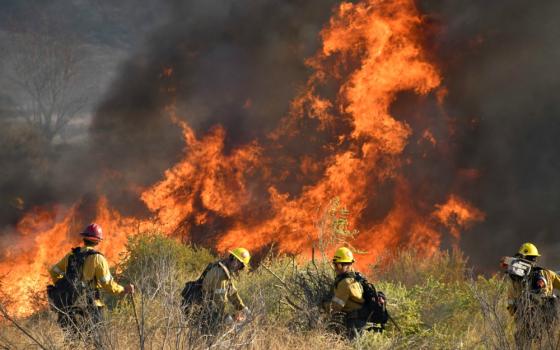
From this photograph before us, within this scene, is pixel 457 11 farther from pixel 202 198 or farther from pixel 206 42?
pixel 202 198

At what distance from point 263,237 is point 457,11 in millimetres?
7181

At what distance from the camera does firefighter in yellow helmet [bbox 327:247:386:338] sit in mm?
7645

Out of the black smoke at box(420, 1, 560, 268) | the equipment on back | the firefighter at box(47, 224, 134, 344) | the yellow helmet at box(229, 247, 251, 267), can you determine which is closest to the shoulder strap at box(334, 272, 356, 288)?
the yellow helmet at box(229, 247, 251, 267)

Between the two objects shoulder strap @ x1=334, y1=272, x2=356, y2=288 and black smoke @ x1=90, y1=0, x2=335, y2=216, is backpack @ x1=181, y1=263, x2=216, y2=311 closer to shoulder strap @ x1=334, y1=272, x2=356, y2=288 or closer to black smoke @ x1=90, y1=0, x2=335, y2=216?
shoulder strap @ x1=334, y1=272, x2=356, y2=288

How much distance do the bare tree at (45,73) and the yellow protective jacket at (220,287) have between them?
98.8 feet

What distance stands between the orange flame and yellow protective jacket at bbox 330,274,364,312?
601cm

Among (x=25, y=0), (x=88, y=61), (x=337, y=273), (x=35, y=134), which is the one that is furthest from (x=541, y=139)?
(x=25, y=0)

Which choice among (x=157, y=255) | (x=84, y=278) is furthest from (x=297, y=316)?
(x=157, y=255)

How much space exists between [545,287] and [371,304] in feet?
6.41

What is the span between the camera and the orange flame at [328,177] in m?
14.3

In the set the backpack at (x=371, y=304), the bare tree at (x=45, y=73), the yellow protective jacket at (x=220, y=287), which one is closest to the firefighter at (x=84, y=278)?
the yellow protective jacket at (x=220, y=287)

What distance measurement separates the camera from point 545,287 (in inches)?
307

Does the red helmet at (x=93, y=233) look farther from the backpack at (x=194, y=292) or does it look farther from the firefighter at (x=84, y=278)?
the backpack at (x=194, y=292)

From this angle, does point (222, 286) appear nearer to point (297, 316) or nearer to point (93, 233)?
point (297, 316)
